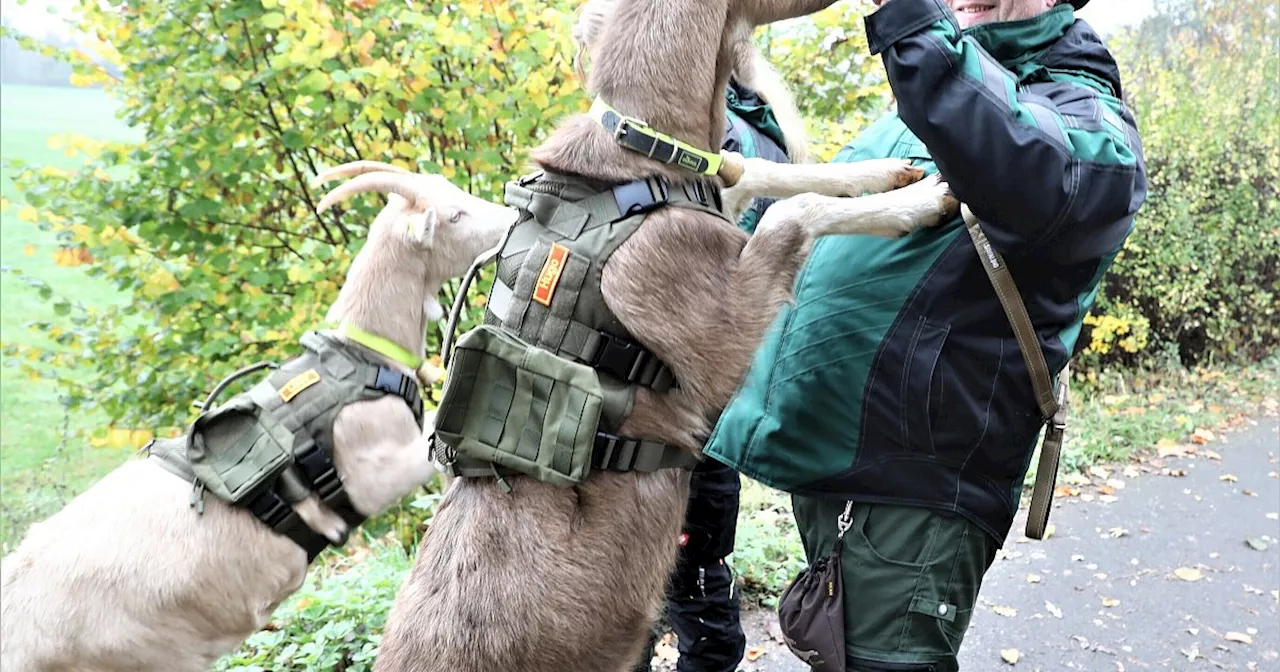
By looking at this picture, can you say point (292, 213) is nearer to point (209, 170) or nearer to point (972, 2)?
point (209, 170)

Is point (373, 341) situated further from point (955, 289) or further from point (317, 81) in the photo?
point (955, 289)

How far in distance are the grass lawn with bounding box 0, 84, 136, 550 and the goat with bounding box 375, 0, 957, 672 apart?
4.60m

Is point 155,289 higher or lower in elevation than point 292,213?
lower

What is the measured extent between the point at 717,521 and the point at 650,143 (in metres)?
1.34

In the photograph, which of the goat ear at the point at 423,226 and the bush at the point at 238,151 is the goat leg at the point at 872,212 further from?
the bush at the point at 238,151

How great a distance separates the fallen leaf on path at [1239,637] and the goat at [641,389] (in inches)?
153

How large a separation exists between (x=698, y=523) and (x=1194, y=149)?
8671mm

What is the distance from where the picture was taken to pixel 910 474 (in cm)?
213

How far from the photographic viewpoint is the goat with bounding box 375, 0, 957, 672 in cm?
204

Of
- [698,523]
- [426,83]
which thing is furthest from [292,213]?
[698,523]

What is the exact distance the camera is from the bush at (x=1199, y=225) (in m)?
9.06

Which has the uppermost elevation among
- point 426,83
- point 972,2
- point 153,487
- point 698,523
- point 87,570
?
point 972,2

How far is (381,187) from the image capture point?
350 centimetres

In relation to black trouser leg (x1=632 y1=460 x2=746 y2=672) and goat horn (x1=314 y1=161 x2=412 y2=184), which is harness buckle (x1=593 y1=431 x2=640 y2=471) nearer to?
black trouser leg (x1=632 y1=460 x2=746 y2=672)
